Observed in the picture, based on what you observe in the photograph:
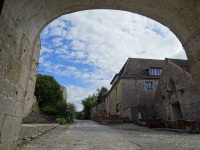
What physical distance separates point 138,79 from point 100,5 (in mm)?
16653

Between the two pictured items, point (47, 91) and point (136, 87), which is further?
point (47, 91)

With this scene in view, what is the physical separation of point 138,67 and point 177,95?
9.46 metres

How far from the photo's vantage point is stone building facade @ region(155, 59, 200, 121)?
30.5 feet

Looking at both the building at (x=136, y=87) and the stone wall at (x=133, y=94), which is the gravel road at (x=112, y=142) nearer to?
the building at (x=136, y=87)

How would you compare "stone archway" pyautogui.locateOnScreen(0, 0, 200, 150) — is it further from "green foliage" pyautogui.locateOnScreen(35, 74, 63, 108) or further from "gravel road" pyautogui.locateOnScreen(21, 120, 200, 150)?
"green foliage" pyautogui.locateOnScreen(35, 74, 63, 108)

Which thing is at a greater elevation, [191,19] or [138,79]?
[138,79]

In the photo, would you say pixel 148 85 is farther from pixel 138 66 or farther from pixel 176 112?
pixel 176 112

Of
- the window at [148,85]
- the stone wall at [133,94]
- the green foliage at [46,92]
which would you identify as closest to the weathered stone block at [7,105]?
the stone wall at [133,94]

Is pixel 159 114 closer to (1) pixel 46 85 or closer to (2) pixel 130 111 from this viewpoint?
(2) pixel 130 111

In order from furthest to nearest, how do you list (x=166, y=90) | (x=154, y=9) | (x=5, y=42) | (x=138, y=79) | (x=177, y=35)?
(x=138, y=79)
(x=166, y=90)
(x=177, y=35)
(x=154, y=9)
(x=5, y=42)

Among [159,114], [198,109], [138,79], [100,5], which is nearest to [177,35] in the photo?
[100,5]

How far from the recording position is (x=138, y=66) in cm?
2011

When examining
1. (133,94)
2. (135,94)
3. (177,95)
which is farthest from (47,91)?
(177,95)

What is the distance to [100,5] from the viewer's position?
2580mm
